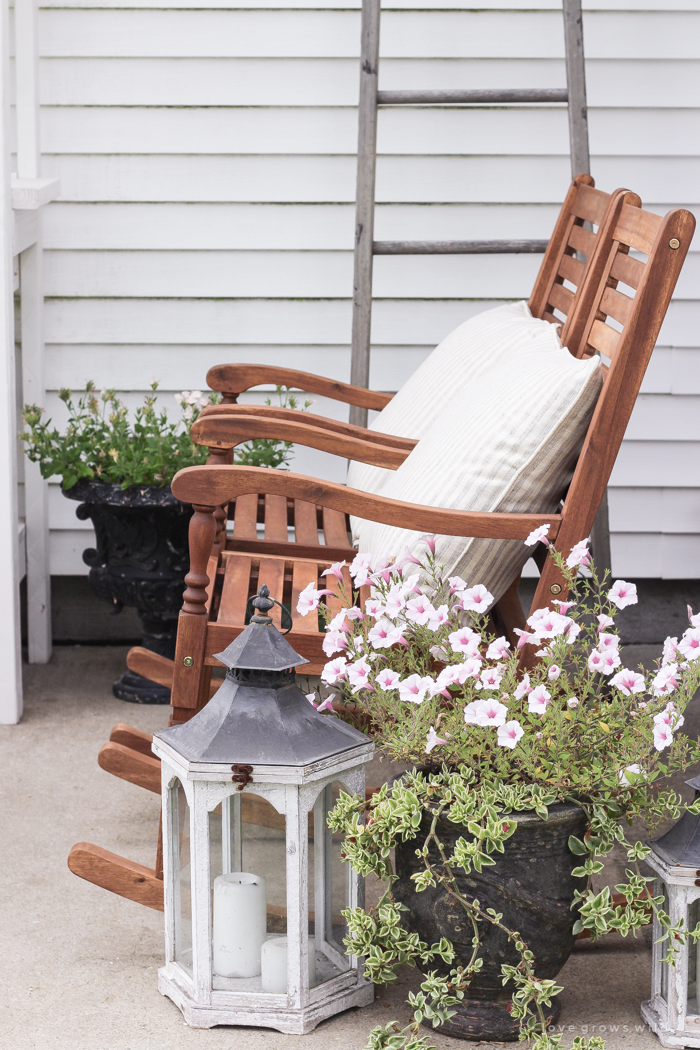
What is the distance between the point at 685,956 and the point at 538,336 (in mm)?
1125

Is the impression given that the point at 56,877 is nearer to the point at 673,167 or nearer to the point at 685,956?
the point at 685,956

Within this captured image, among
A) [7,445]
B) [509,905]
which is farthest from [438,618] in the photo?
[7,445]

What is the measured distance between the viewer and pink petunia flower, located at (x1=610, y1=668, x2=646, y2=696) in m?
1.46

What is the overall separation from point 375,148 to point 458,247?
0.31 meters

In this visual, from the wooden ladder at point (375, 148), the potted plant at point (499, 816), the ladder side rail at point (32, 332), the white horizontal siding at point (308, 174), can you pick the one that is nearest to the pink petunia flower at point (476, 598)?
the potted plant at point (499, 816)

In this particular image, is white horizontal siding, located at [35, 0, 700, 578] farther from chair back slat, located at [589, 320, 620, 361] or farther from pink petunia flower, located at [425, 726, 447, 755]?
pink petunia flower, located at [425, 726, 447, 755]

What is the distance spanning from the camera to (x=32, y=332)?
9.50 ft

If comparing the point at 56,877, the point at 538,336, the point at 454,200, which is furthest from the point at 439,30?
the point at 56,877

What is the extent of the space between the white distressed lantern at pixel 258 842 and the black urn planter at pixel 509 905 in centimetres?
14


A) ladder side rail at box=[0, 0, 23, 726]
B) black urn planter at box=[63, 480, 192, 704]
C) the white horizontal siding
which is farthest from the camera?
the white horizontal siding

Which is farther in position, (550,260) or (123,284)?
(123,284)

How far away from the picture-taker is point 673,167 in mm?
2998

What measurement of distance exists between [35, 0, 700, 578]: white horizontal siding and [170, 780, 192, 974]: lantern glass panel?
1.61 metres

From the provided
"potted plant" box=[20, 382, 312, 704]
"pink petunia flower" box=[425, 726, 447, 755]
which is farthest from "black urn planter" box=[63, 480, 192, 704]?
"pink petunia flower" box=[425, 726, 447, 755]
